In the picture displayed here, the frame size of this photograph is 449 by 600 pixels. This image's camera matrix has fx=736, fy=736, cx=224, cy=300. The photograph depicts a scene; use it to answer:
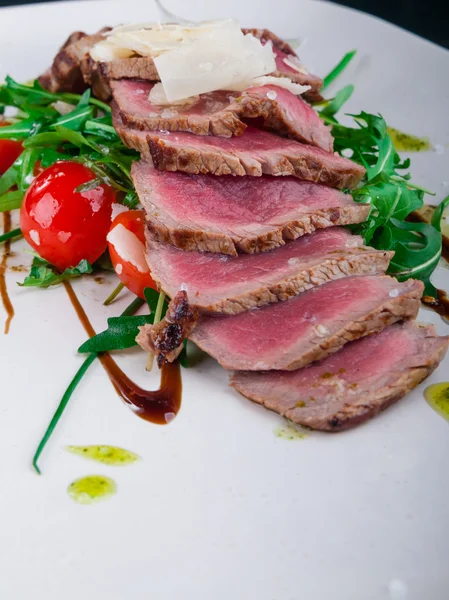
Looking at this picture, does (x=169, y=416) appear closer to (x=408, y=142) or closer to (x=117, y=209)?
(x=117, y=209)

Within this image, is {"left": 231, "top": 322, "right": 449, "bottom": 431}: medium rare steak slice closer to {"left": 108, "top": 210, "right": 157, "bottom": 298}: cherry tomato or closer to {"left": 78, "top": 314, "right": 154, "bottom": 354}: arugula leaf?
{"left": 78, "top": 314, "right": 154, "bottom": 354}: arugula leaf

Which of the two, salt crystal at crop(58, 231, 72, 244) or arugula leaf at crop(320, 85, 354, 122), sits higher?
arugula leaf at crop(320, 85, 354, 122)

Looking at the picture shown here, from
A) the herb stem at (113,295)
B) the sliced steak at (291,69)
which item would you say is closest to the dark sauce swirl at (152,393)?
the herb stem at (113,295)

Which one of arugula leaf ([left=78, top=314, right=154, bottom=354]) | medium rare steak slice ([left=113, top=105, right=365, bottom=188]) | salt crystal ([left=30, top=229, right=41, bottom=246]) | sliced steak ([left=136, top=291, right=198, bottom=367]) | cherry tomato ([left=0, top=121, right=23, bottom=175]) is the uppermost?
medium rare steak slice ([left=113, top=105, right=365, bottom=188])

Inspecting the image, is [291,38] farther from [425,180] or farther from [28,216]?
[28,216]

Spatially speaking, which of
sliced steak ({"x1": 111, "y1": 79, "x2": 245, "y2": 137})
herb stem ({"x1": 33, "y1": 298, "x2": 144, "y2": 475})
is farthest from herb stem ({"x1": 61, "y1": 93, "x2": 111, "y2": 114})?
herb stem ({"x1": 33, "y1": 298, "x2": 144, "y2": 475})

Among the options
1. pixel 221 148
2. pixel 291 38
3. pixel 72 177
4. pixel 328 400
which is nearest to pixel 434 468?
pixel 328 400

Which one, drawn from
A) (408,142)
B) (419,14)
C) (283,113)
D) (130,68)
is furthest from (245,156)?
(419,14)
